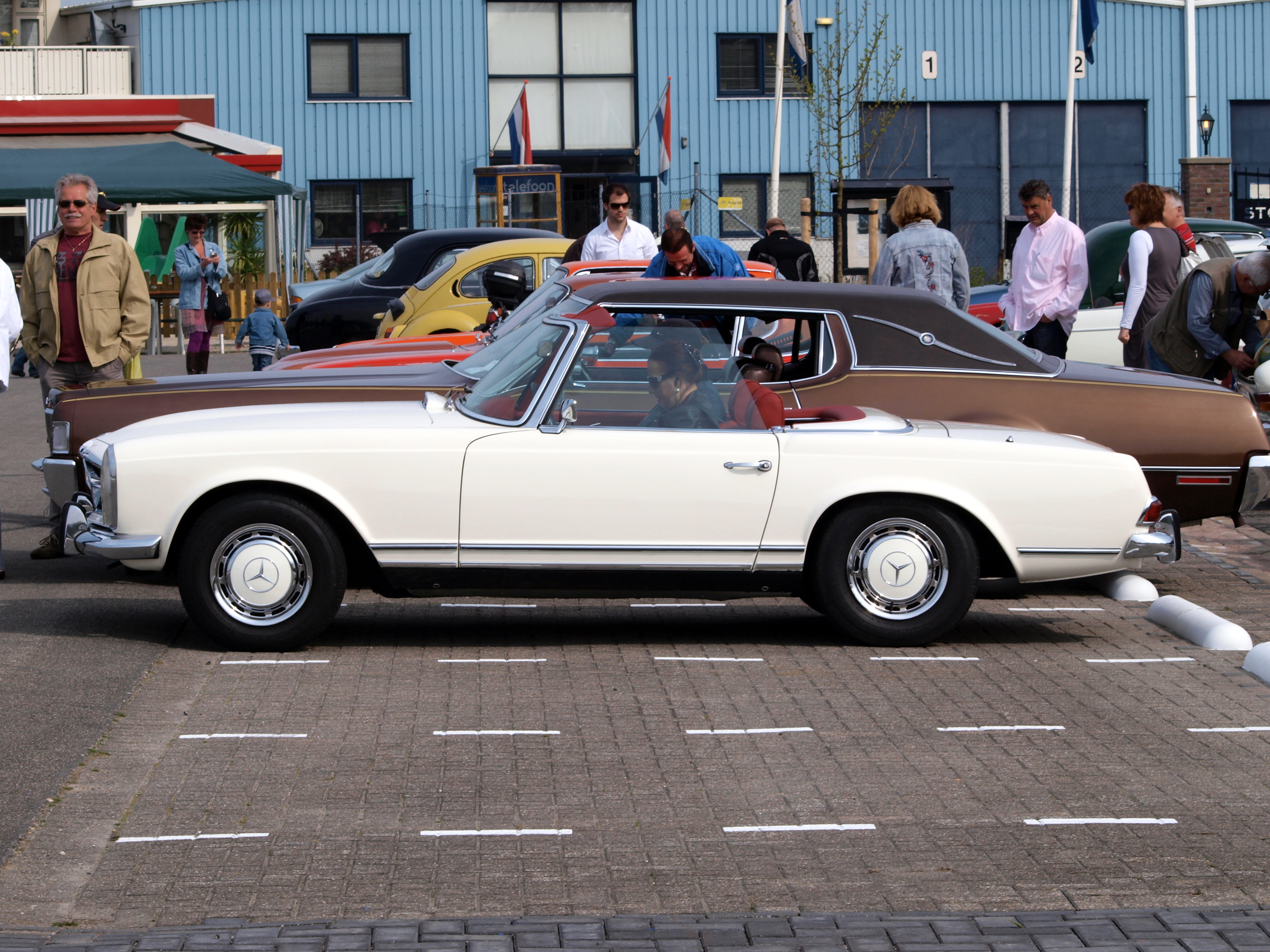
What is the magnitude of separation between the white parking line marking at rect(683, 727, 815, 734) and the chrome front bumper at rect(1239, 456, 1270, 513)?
3.24 m

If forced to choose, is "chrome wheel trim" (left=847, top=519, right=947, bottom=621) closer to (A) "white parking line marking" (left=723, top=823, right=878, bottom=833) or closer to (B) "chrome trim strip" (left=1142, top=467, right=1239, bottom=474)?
(B) "chrome trim strip" (left=1142, top=467, right=1239, bottom=474)

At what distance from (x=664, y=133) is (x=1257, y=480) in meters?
27.1

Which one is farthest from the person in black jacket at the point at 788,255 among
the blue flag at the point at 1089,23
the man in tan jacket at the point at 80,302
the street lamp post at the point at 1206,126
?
the street lamp post at the point at 1206,126

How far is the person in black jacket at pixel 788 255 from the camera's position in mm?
16719

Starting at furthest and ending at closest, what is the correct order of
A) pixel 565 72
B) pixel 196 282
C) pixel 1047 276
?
pixel 565 72 < pixel 196 282 < pixel 1047 276

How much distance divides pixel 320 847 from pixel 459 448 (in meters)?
2.51

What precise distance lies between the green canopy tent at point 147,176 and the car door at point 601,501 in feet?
60.9

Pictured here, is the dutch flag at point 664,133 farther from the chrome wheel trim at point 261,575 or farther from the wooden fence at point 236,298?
the chrome wheel trim at point 261,575

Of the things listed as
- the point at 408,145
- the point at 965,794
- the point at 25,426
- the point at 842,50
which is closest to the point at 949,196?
the point at 842,50

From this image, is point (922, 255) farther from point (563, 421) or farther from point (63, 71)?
point (63, 71)

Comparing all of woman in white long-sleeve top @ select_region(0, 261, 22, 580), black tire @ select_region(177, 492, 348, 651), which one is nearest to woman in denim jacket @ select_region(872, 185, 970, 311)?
black tire @ select_region(177, 492, 348, 651)

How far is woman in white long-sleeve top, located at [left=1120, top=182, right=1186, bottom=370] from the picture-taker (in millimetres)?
10766

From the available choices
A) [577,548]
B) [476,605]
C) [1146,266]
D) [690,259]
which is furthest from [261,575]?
[1146,266]

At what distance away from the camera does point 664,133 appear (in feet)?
112
